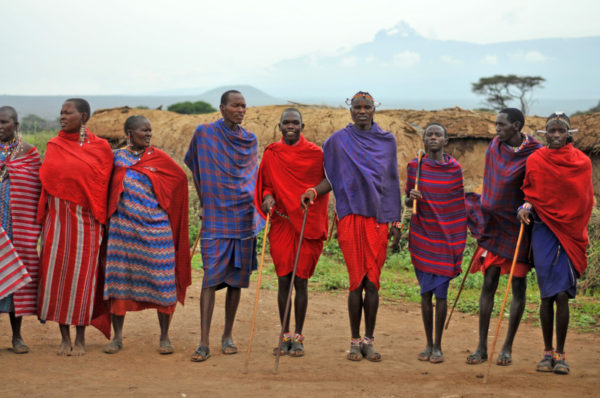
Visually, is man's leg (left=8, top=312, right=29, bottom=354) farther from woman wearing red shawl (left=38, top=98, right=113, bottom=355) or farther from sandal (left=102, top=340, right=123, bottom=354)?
sandal (left=102, top=340, right=123, bottom=354)

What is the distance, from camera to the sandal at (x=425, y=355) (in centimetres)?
582

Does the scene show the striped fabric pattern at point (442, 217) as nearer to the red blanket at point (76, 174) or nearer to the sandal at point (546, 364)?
the sandal at point (546, 364)

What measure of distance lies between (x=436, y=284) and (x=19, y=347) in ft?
11.7

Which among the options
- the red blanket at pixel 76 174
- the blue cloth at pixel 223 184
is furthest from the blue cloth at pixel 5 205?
the blue cloth at pixel 223 184

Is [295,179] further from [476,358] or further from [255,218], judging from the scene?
[476,358]

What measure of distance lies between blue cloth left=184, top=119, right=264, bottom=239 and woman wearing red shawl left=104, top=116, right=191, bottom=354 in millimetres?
331

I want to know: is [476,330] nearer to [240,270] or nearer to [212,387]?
[240,270]

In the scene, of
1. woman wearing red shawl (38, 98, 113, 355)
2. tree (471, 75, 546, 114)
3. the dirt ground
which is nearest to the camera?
the dirt ground

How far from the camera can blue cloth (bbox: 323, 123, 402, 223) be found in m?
5.72

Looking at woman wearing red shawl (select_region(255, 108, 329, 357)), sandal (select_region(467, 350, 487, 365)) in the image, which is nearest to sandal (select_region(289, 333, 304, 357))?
woman wearing red shawl (select_region(255, 108, 329, 357))

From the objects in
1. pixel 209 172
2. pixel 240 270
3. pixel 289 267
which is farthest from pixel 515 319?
pixel 209 172

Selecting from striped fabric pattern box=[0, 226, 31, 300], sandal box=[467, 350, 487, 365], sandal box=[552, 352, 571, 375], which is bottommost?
sandal box=[467, 350, 487, 365]

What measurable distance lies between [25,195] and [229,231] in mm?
1764

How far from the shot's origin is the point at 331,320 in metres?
7.41
